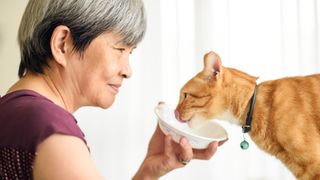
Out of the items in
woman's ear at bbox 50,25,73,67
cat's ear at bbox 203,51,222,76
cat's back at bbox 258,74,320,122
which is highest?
woman's ear at bbox 50,25,73,67

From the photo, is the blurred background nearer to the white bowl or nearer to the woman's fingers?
the white bowl

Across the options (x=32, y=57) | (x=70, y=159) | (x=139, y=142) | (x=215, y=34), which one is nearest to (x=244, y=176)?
(x=139, y=142)

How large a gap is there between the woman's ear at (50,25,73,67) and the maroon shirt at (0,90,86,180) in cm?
12

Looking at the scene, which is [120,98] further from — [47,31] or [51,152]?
[51,152]

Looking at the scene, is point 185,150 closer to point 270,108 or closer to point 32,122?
point 270,108

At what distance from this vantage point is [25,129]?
0.48 m

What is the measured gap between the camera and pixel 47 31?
0.64 meters

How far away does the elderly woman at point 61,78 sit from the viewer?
466 millimetres

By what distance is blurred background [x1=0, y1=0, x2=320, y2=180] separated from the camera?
1.61 meters

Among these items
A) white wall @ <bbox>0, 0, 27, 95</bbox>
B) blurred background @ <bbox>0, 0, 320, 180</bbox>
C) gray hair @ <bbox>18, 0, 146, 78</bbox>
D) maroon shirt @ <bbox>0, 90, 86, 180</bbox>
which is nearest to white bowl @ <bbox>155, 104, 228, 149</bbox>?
gray hair @ <bbox>18, 0, 146, 78</bbox>

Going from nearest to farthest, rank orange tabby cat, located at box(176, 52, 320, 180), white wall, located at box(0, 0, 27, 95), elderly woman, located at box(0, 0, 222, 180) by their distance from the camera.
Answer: elderly woman, located at box(0, 0, 222, 180) → orange tabby cat, located at box(176, 52, 320, 180) → white wall, located at box(0, 0, 27, 95)

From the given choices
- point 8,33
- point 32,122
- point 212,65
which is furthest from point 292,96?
point 8,33

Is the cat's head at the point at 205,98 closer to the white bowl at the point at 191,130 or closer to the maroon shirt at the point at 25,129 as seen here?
the white bowl at the point at 191,130

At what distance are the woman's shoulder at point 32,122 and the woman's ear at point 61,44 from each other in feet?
0.41
